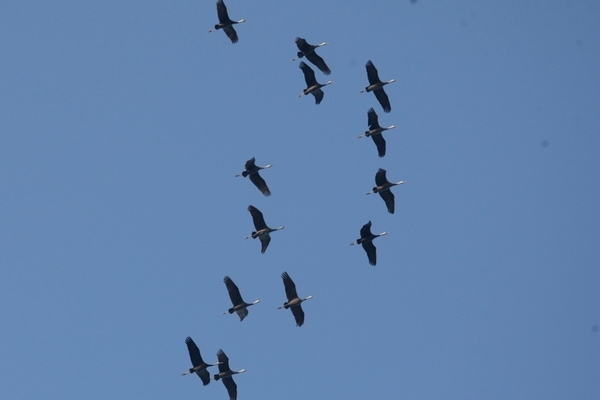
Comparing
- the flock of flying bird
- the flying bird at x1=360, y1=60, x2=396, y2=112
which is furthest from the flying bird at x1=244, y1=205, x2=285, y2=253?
the flying bird at x1=360, y1=60, x2=396, y2=112

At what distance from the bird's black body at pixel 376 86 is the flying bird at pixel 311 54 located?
6.93 ft

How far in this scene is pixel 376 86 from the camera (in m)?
86.1

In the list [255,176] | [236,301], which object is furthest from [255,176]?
[236,301]

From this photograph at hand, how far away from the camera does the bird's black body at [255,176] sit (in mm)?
84750

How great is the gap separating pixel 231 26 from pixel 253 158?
665 centimetres

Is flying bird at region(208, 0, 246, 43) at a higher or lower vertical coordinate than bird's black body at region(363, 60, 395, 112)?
higher

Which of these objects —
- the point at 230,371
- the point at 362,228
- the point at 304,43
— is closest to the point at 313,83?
the point at 304,43

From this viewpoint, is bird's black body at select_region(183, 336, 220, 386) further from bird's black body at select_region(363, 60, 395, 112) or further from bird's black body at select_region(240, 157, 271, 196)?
bird's black body at select_region(363, 60, 395, 112)

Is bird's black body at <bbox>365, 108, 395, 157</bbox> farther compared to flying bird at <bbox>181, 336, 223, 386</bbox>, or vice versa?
bird's black body at <bbox>365, 108, 395, 157</bbox>

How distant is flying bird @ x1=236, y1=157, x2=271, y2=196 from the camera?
84794 mm

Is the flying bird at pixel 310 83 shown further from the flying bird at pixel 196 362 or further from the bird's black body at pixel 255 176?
the flying bird at pixel 196 362

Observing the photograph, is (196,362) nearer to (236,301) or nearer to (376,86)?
(236,301)

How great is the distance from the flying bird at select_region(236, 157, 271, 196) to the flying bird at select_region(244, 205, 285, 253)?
1.28m

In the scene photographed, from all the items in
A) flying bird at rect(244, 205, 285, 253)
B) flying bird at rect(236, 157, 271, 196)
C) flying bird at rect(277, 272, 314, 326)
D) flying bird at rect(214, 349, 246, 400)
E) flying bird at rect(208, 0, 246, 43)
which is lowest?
flying bird at rect(214, 349, 246, 400)
